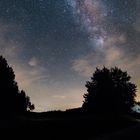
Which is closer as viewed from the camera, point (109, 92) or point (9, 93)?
point (9, 93)

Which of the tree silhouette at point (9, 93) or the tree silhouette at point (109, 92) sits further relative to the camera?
the tree silhouette at point (109, 92)

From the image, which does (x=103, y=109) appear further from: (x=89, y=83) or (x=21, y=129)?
(x=21, y=129)

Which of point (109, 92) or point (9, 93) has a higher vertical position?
point (109, 92)

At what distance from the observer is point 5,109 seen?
143 ft

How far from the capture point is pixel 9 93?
45.6 metres

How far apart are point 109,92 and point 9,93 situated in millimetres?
20871

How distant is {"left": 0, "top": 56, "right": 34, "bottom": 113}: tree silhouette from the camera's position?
4402 cm

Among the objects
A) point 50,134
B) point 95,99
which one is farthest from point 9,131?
point 95,99

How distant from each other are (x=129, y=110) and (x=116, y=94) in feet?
17.5

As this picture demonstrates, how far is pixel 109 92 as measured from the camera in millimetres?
58656

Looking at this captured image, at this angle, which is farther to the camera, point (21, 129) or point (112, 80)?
point (112, 80)

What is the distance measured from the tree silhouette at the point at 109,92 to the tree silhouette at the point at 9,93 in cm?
1437

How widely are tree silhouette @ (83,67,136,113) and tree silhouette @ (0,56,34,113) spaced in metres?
14.4

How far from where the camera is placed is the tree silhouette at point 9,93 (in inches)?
1733
